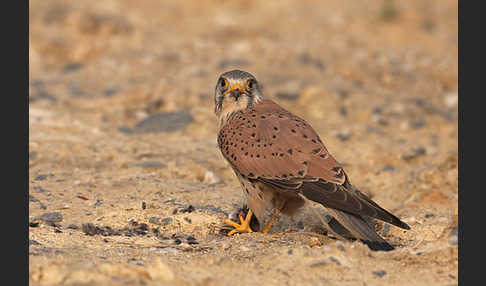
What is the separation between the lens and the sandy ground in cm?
372

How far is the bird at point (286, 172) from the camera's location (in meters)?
4.07

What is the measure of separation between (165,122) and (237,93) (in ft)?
8.23

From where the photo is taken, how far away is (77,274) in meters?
3.26

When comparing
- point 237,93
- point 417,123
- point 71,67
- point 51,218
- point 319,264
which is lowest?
point 51,218

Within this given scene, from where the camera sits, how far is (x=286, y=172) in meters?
4.26

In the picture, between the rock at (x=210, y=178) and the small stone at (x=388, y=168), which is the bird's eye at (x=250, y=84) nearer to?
the rock at (x=210, y=178)

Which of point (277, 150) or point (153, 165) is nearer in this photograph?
point (277, 150)

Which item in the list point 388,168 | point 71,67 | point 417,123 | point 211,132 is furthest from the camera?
point 71,67

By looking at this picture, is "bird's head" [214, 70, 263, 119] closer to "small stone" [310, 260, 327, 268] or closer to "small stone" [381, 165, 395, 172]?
"small stone" [310, 260, 327, 268]

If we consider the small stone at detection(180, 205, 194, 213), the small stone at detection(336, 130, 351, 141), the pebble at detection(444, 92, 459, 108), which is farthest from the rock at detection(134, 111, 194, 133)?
the pebble at detection(444, 92, 459, 108)

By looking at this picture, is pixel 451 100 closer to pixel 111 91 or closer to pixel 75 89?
pixel 111 91

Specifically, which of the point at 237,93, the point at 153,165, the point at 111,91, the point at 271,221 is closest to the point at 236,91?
the point at 237,93

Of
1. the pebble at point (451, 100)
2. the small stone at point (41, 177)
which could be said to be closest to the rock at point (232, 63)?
the pebble at point (451, 100)

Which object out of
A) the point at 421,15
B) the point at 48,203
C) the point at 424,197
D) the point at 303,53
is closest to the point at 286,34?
the point at 303,53
